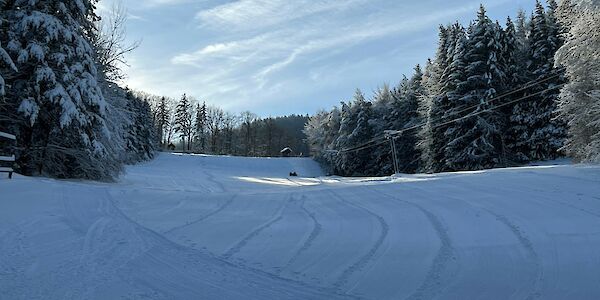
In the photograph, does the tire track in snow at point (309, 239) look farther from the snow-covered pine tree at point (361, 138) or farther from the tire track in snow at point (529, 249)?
the snow-covered pine tree at point (361, 138)

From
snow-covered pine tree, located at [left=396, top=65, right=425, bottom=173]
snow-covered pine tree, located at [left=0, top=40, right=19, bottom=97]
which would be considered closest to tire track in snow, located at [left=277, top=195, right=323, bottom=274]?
snow-covered pine tree, located at [left=0, top=40, right=19, bottom=97]

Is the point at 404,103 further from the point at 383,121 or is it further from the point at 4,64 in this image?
the point at 4,64

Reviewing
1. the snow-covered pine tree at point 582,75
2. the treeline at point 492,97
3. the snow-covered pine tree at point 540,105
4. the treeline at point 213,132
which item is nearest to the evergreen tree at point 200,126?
the treeline at point 213,132

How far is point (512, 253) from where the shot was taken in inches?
240

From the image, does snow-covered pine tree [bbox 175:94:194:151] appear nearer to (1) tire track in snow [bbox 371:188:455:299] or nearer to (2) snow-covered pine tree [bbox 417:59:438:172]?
(2) snow-covered pine tree [bbox 417:59:438:172]

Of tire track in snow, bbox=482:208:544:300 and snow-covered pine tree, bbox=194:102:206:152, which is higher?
snow-covered pine tree, bbox=194:102:206:152

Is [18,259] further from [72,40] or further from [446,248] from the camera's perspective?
[72,40]

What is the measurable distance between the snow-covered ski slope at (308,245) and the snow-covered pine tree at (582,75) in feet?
27.7

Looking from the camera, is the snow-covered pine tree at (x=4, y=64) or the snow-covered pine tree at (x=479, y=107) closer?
the snow-covered pine tree at (x=4, y=64)

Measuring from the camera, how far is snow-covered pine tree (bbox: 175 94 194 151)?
8986 cm

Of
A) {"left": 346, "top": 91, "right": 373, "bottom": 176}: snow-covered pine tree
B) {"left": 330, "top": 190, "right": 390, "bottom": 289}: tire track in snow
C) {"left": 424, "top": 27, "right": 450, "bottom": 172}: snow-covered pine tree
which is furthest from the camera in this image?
{"left": 346, "top": 91, "right": 373, "bottom": 176}: snow-covered pine tree

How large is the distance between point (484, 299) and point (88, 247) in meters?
5.28

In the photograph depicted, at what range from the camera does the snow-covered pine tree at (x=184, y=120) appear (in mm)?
89863

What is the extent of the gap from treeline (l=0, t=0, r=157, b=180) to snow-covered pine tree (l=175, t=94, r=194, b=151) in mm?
71855
